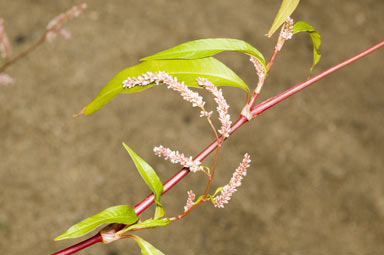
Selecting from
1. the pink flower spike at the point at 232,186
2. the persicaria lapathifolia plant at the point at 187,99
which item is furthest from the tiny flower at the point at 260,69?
the pink flower spike at the point at 232,186

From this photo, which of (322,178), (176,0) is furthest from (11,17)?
(322,178)

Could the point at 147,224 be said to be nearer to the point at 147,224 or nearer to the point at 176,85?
the point at 147,224

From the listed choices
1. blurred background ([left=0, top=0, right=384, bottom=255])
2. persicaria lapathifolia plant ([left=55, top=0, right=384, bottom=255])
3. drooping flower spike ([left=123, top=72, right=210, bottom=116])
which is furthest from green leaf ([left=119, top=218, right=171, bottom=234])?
blurred background ([left=0, top=0, right=384, bottom=255])

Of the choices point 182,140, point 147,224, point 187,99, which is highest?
point 187,99

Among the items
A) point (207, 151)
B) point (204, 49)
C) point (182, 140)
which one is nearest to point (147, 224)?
point (207, 151)

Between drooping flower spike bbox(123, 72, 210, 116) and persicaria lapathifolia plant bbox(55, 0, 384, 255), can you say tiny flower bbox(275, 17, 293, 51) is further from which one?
drooping flower spike bbox(123, 72, 210, 116)

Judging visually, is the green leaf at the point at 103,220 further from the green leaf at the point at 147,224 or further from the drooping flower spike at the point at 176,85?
the drooping flower spike at the point at 176,85
